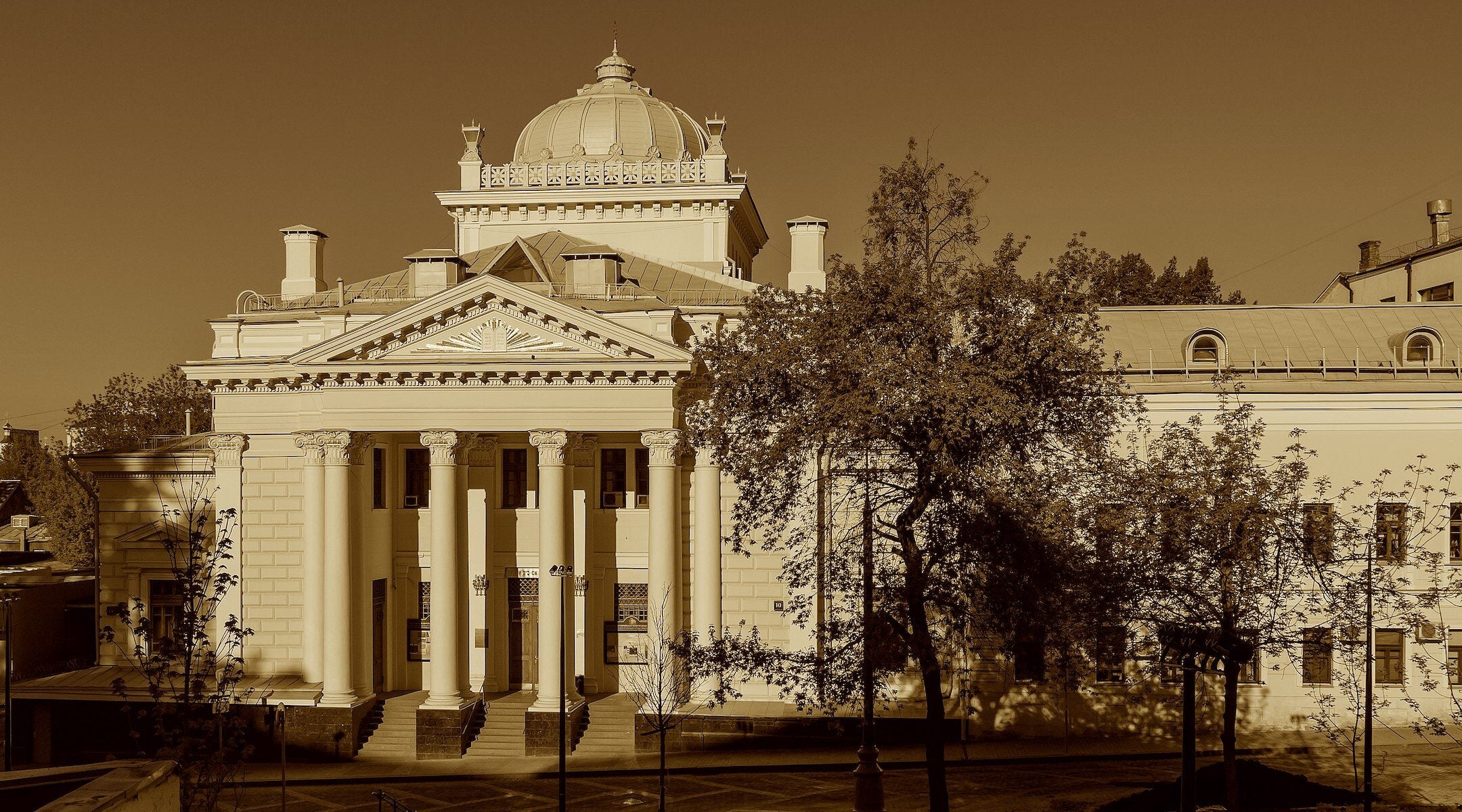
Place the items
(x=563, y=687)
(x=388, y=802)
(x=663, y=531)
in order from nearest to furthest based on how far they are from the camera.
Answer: (x=563, y=687), (x=388, y=802), (x=663, y=531)

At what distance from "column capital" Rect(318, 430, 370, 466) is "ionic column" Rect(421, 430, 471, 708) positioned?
6.49 ft

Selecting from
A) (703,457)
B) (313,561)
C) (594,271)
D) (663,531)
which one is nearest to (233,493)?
(313,561)

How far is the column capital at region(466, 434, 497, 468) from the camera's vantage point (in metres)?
37.0

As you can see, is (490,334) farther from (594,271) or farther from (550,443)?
(594,271)

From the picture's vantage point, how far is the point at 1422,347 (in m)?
38.0

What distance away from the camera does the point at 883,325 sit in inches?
893

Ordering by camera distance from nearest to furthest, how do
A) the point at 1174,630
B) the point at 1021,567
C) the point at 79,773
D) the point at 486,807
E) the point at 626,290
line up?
the point at 79,773
the point at 1174,630
the point at 1021,567
the point at 486,807
the point at 626,290

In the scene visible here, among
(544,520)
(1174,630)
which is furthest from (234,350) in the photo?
(1174,630)

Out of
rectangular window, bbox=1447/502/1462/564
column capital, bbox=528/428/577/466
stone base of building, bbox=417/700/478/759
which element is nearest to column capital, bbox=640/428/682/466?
column capital, bbox=528/428/577/466

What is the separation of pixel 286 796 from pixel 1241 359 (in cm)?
2700

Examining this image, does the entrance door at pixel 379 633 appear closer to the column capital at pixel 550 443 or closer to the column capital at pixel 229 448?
the column capital at pixel 229 448

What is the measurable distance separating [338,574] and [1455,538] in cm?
2814

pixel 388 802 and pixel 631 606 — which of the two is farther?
pixel 631 606

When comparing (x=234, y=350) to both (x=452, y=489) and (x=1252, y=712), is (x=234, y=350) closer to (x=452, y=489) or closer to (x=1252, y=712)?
(x=452, y=489)
